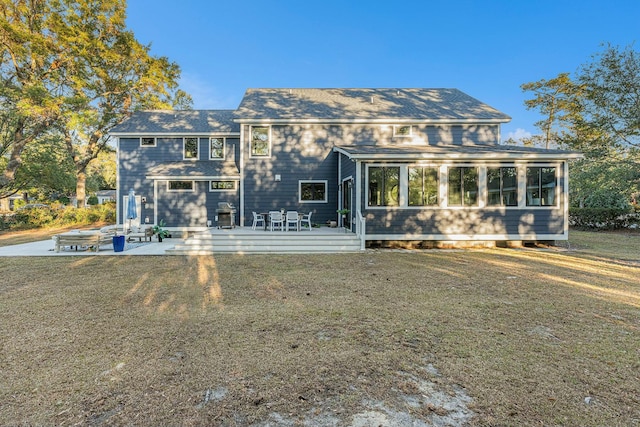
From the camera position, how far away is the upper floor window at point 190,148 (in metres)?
14.9

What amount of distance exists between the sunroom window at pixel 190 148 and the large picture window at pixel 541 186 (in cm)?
1414

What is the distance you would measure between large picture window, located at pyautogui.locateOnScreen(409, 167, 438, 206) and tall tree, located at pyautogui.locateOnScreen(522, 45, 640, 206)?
39.2 feet

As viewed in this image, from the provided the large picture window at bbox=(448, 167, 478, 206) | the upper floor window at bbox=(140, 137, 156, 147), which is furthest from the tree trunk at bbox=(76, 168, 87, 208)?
the large picture window at bbox=(448, 167, 478, 206)

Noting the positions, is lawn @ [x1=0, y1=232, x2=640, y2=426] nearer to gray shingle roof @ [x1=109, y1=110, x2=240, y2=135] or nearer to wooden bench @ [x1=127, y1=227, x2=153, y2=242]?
wooden bench @ [x1=127, y1=227, x2=153, y2=242]

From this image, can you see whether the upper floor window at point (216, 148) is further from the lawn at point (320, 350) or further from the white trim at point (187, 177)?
the lawn at point (320, 350)

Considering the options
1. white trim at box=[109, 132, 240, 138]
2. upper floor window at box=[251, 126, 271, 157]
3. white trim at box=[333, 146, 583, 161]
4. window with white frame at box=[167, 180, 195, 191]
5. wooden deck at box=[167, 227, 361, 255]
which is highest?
white trim at box=[109, 132, 240, 138]

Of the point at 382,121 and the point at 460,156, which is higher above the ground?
the point at 382,121

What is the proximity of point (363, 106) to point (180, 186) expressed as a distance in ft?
30.5

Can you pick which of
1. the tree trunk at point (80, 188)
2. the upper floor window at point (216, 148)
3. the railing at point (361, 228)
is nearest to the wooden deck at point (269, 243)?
the railing at point (361, 228)

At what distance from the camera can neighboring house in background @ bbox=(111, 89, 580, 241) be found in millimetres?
10383

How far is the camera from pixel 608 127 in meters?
16.1

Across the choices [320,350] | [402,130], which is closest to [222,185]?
[402,130]

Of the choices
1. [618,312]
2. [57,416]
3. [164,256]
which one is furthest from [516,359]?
[164,256]

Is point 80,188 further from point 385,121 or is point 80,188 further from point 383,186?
point 383,186
